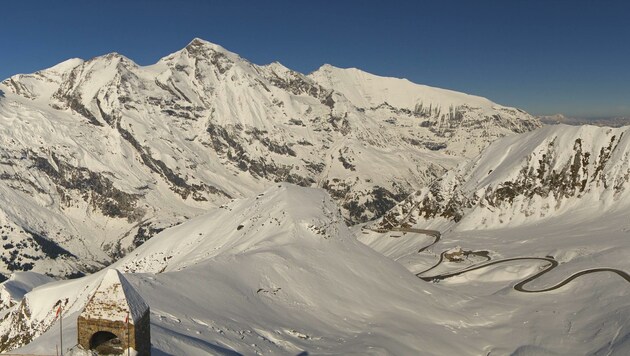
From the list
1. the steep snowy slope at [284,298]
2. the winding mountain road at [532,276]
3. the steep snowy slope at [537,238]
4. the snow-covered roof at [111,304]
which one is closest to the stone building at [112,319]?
the snow-covered roof at [111,304]

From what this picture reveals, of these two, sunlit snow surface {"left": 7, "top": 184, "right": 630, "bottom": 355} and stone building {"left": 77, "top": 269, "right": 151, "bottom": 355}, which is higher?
stone building {"left": 77, "top": 269, "right": 151, "bottom": 355}

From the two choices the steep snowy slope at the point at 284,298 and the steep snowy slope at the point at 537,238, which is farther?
the steep snowy slope at the point at 537,238

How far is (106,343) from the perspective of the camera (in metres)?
23.8

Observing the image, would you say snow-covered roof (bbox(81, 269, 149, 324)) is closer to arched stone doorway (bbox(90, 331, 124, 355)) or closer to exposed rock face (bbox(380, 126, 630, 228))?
arched stone doorway (bbox(90, 331, 124, 355))

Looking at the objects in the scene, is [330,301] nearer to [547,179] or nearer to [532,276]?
[532,276]

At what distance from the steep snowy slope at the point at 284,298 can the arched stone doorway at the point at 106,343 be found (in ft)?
16.8

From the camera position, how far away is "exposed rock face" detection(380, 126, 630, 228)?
144m

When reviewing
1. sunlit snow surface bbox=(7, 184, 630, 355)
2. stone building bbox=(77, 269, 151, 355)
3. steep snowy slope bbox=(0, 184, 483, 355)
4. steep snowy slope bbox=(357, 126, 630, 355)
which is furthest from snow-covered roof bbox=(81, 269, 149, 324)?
steep snowy slope bbox=(357, 126, 630, 355)

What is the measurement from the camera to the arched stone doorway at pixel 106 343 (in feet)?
77.0

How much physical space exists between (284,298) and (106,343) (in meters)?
33.0

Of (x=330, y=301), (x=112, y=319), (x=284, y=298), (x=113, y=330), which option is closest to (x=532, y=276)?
(x=330, y=301)

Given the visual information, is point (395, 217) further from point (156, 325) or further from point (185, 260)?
point (156, 325)

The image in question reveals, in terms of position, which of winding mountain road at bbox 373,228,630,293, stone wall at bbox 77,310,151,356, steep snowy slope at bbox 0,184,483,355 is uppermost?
stone wall at bbox 77,310,151,356

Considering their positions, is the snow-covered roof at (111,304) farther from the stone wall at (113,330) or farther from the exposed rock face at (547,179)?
the exposed rock face at (547,179)
